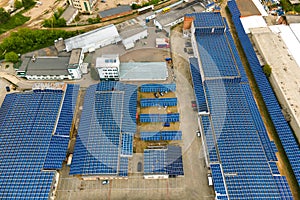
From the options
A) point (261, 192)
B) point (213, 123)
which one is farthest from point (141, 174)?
point (261, 192)

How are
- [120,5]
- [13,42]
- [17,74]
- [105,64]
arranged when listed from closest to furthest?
[105,64] → [17,74] → [13,42] → [120,5]

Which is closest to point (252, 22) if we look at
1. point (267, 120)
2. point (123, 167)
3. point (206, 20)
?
point (206, 20)

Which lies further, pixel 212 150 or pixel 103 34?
pixel 103 34

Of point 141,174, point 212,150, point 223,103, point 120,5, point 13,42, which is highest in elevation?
point 120,5

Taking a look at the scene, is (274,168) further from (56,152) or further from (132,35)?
(132,35)

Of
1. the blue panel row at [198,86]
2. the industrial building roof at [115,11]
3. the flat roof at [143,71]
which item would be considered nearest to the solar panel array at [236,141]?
the blue panel row at [198,86]

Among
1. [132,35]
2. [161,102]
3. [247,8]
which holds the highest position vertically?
[247,8]

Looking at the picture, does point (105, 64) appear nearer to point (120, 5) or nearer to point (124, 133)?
point (124, 133)

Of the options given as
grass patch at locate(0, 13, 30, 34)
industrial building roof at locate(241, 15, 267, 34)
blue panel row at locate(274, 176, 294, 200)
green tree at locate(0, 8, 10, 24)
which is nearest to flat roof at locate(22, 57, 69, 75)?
grass patch at locate(0, 13, 30, 34)
